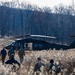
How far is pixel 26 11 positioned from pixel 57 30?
23.5 m

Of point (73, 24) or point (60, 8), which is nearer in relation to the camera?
point (73, 24)

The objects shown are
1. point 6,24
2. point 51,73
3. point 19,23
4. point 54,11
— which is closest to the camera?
point 51,73

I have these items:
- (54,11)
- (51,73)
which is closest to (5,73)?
(51,73)

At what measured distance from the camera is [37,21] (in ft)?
321

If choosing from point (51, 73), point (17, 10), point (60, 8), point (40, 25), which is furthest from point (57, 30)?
point (51, 73)

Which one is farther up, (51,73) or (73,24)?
(51,73)

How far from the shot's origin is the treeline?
95.7m

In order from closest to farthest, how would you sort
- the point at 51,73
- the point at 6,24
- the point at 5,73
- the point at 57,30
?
1. the point at 5,73
2. the point at 51,73
3. the point at 57,30
4. the point at 6,24

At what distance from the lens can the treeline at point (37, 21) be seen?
95688mm

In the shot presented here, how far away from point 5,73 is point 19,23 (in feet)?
356

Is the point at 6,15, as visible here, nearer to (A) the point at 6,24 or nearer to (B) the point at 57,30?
(A) the point at 6,24

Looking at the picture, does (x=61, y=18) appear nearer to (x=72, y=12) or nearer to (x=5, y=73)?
(x=72, y=12)

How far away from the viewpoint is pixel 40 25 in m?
96.4

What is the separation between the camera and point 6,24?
338 feet
